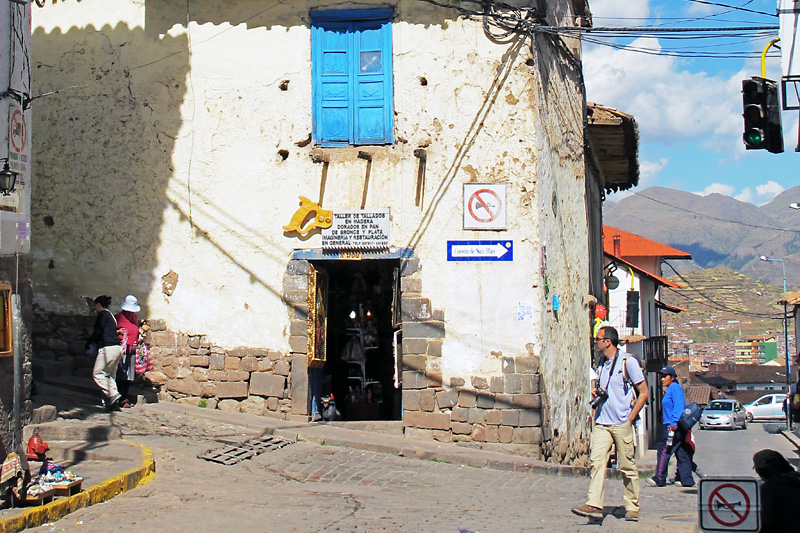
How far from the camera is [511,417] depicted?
1220 centimetres

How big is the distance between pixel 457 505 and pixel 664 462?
3.86 meters

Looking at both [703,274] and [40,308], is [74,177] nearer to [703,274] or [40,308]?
[40,308]

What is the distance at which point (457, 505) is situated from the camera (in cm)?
866

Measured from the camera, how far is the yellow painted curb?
6664 millimetres

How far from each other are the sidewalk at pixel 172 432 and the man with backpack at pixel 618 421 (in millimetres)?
3289

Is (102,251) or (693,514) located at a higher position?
(102,251)

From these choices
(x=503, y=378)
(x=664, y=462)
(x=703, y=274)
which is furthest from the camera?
(x=703, y=274)

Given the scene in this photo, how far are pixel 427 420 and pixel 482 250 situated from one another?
2.34 meters

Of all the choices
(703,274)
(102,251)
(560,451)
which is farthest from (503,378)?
(703,274)

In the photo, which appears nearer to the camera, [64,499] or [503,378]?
[64,499]

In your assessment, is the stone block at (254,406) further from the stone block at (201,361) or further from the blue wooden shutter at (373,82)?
the blue wooden shutter at (373,82)

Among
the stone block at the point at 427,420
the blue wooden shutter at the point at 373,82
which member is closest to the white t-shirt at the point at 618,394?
the stone block at the point at 427,420

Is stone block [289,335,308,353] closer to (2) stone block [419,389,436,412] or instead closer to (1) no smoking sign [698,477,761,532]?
(2) stone block [419,389,436,412]

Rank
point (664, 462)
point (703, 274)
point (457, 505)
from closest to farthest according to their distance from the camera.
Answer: point (457, 505), point (664, 462), point (703, 274)
